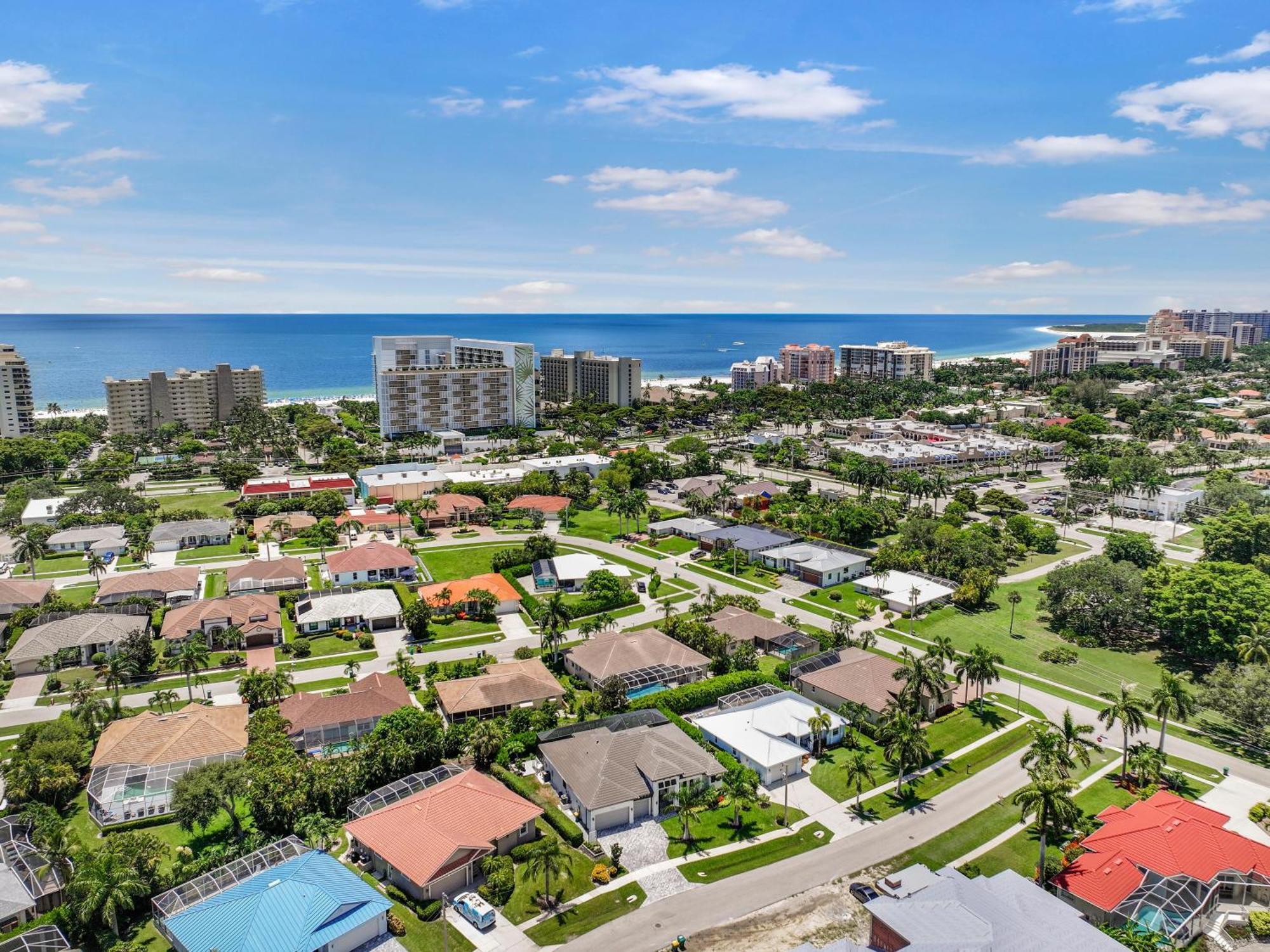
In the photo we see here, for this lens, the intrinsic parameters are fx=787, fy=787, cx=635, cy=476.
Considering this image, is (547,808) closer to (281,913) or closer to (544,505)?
(281,913)

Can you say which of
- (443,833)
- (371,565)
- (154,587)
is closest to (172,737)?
(443,833)

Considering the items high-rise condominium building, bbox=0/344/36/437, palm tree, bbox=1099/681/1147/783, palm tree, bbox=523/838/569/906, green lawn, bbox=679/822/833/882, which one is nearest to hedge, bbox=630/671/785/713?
green lawn, bbox=679/822/833/882

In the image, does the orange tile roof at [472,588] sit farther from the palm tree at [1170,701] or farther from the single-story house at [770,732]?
the palm tree at [1170,701]

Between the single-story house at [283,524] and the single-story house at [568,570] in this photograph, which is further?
the single-story house at [283,524]

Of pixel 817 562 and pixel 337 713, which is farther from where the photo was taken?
pixel 817 562

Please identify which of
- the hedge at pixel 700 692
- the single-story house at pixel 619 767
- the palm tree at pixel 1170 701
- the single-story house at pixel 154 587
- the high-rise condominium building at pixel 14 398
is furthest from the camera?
the high-rise condominium building at pixel 14 398

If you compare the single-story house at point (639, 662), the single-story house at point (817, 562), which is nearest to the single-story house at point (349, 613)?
the single-story house at point (639, 662)

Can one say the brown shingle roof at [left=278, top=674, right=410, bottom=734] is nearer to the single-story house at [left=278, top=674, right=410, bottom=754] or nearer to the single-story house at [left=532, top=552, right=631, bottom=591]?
the single-story house at [left=278, top=674, right=410, bottom=754]
